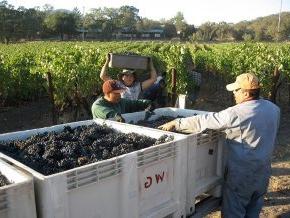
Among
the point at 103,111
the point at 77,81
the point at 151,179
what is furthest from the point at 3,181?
the point at 77,81

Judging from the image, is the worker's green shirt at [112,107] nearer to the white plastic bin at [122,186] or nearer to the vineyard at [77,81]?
the white plastic bin at [122,186]

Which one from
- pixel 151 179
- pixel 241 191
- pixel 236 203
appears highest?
pixel 151 179

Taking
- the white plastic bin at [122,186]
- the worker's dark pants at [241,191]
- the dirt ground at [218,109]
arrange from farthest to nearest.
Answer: the dirt ground at [218,109] → the worker's dark pants at [241,191] → the white plastic bin at [122,186]

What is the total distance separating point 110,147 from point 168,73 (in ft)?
31.0

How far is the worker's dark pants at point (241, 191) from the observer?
357 centimetres

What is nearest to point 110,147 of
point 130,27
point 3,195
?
point 3,195

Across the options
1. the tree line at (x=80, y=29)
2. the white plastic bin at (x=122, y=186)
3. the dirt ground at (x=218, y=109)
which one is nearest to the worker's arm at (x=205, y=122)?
the white plastic bin at (x=122, y=186)

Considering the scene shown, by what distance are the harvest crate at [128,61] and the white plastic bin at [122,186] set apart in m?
2.52

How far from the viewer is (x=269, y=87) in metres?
11.4

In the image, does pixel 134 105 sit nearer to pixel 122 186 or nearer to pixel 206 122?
pixel 206 122

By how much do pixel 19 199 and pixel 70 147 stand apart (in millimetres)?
907

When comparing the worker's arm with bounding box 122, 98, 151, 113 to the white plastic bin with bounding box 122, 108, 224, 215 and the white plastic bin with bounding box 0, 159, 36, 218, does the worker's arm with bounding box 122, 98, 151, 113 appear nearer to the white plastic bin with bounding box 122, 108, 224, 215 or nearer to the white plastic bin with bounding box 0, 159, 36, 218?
the white plastic bin with bounding box 122, 108, 224, 215

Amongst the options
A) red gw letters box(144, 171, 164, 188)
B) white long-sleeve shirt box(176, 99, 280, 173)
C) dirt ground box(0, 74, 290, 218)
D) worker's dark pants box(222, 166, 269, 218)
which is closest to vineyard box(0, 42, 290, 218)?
dirt ground box(0, 74, 290, 218)

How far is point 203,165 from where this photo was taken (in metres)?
3.41
